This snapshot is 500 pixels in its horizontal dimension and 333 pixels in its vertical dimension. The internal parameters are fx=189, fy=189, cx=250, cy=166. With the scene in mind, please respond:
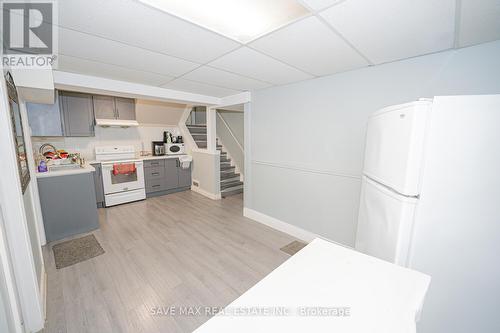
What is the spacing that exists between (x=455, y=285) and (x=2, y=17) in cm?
300

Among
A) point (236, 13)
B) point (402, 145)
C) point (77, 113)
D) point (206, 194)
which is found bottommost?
point (206, 194)

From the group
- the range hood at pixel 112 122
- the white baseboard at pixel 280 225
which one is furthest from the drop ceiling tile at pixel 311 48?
the range hood at pixel 112 122

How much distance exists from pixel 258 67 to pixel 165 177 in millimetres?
3569

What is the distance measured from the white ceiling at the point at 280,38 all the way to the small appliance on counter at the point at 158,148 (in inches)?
100.0

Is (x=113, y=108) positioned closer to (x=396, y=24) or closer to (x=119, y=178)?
(x=119, y=178)

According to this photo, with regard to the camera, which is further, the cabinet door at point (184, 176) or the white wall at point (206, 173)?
the cabinet door at point (184, 176)

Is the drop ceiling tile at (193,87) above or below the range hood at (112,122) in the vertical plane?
above

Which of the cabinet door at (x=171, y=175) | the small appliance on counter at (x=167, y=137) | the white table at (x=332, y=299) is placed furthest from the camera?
the small appliance on counter at (x=167, y=137)

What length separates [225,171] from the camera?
5227 mm

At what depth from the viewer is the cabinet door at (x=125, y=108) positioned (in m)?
3.87

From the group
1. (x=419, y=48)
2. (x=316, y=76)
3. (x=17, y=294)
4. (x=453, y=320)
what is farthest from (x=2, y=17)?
(x=453, y=320)

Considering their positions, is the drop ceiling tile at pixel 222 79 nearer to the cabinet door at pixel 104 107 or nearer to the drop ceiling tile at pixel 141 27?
the drop ceiling tile at pixel 141 27

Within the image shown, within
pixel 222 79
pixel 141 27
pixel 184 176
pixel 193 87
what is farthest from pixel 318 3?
pixel 184 176

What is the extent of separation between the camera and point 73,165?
304cm
